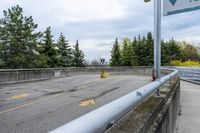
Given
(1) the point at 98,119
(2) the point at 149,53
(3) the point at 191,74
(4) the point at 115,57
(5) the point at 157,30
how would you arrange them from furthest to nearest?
(4) the point at 115,57 < (2) the point at 149,53 < (3) the point at 191,74 < (5) the point at 157,30 < (1) the point at 98,119

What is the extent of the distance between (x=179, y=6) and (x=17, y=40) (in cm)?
3144

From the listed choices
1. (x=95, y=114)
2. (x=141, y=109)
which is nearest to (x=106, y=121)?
(x=95, y=114)

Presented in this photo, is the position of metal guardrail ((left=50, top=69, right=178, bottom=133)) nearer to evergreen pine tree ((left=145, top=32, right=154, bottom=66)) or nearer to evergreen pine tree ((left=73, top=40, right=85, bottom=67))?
evergreen pine tree ((left=73, top=40, right=85, bottom=67))

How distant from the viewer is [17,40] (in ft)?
121

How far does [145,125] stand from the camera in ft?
9.95

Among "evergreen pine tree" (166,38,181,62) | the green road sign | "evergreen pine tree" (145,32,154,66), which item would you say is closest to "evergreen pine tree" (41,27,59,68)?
"evergreen pine tree" (145,32,154,66)

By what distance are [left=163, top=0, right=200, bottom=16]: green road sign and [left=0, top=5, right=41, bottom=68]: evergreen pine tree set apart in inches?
1188

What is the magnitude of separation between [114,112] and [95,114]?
38cm

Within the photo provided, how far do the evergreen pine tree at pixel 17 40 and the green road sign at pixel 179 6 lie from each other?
30177mm

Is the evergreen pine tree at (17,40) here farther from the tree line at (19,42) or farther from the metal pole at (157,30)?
the metal pole at (157,30)

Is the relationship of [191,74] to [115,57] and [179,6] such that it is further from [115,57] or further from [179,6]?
[115,57]

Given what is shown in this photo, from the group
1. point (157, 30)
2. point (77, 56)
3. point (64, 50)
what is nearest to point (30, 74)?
point (157, 30)

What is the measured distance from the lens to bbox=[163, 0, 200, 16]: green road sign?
8.05 metres

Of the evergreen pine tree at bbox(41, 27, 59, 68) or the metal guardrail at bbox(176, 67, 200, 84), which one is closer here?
the metal guardrail at bbox(176, 67, 200, 84)
